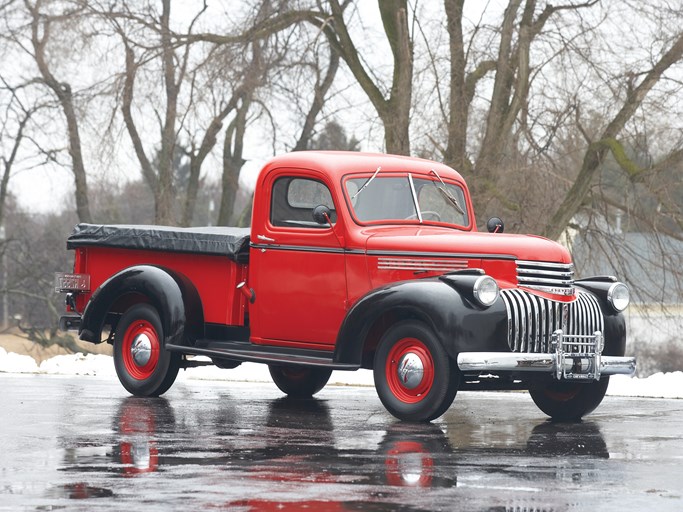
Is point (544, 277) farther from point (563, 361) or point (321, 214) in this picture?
point (321, 214)

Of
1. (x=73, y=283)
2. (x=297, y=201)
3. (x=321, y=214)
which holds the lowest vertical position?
(x=73, y=283)

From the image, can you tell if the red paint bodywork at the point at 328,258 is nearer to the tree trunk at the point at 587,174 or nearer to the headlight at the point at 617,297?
the headlight at the point at 617,297

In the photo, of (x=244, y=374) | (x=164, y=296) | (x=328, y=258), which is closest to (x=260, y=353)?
(x=328, y=258)

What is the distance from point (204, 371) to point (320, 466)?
1021cm

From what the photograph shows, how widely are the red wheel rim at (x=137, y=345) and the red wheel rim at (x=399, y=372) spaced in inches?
122

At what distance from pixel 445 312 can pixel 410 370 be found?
0.62 m

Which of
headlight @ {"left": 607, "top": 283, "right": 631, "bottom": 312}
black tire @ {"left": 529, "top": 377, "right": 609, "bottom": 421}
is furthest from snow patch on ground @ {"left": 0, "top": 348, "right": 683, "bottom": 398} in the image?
headlight @ {"left": 607, "top": 283, "right": 631, "bottom": 312}

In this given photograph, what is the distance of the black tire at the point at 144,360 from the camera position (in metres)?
13.4

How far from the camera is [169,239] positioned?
13.3 meters

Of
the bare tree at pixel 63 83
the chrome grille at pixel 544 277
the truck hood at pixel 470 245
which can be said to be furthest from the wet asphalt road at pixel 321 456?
the bare tree at pixel 63 83

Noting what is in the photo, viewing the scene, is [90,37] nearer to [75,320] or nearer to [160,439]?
[75,320]

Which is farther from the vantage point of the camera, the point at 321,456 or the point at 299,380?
the point at 299,380

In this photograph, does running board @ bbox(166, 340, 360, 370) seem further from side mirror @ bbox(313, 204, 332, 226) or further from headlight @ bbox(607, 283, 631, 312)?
headlight @ bbox(607, 283, 631, 312)

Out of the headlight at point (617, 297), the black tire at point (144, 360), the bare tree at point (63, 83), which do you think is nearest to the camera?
the headlight at point (617, 297)
